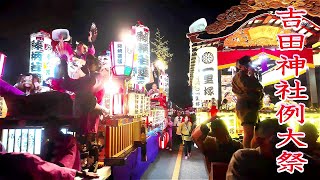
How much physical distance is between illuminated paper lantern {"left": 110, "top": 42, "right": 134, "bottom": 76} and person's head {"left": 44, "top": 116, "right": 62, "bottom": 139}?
6.02 m

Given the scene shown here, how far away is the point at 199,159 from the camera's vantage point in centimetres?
1441

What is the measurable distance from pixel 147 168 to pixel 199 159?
3.27 meters

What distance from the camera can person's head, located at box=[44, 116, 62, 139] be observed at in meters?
3.91

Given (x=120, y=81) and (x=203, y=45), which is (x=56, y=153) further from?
(x=203, y=45)

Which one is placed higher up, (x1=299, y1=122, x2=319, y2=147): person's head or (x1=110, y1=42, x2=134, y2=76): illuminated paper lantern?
(x1=110, y1=42, x2=134, y2=76): illuminated paper lantern

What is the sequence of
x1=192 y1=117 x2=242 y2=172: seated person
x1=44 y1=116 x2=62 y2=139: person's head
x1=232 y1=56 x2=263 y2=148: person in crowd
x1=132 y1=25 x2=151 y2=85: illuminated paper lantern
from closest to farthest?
x1=44 y1=116 x2=62 y2=139: person's head < x1=192 y1=117 x2=242 y2=172: seated person < x1=232 y1=56 x2=263 y2=148: person in crowd < x1=132 y1=25 x2=151 y2=85: illuminated paper lantern

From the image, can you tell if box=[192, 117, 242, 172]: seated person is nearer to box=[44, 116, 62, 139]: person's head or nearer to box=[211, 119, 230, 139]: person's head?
box=[211, 119, 230, 139]: person's head

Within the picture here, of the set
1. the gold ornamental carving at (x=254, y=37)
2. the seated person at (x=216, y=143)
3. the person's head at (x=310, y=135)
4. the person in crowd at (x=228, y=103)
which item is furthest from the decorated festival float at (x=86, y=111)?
the gold ornamental carving at (x=254, y=37)

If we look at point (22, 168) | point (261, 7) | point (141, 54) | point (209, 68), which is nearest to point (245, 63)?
point (261, 7)

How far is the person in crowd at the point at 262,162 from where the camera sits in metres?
2.83

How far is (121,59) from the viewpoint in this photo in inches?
390

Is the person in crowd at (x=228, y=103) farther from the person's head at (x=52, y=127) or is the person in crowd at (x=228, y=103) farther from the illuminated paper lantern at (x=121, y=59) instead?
the person's head at (x=52, y=127)

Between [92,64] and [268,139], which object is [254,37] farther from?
[268,139]
